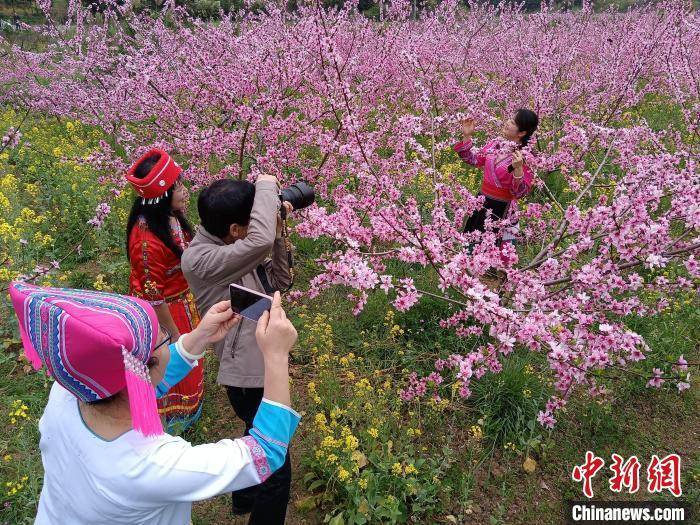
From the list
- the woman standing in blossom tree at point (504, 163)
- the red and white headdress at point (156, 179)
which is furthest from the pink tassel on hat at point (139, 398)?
the woman standing in blossom tree at point (504, 163)

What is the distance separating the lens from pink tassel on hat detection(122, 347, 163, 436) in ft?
3.72

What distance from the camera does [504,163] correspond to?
4105mm

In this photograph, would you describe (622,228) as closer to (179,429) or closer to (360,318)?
(360,318)

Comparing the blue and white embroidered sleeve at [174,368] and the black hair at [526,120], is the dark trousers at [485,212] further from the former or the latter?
the blue and white embroidered sleeve at [174,368]

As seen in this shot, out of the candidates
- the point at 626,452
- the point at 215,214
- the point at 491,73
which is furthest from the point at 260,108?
the point at 491,73

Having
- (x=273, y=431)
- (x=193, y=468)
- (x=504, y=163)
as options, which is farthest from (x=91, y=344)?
(x=504, y=163)

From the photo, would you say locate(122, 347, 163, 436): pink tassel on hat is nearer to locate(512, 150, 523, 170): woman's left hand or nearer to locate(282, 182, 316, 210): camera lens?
locate(282, 182, 316, 210): camera lens

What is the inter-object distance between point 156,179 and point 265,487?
5.62 feet

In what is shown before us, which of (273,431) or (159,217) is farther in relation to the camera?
(159,217)

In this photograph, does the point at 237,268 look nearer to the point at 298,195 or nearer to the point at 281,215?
the point at 281,215

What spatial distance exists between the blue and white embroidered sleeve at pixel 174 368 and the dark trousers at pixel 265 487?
449 mm

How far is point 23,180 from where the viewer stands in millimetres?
6430

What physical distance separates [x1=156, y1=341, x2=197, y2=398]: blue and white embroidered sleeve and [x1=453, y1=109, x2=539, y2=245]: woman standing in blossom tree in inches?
117

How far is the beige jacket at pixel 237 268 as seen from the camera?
1997 millimetres
